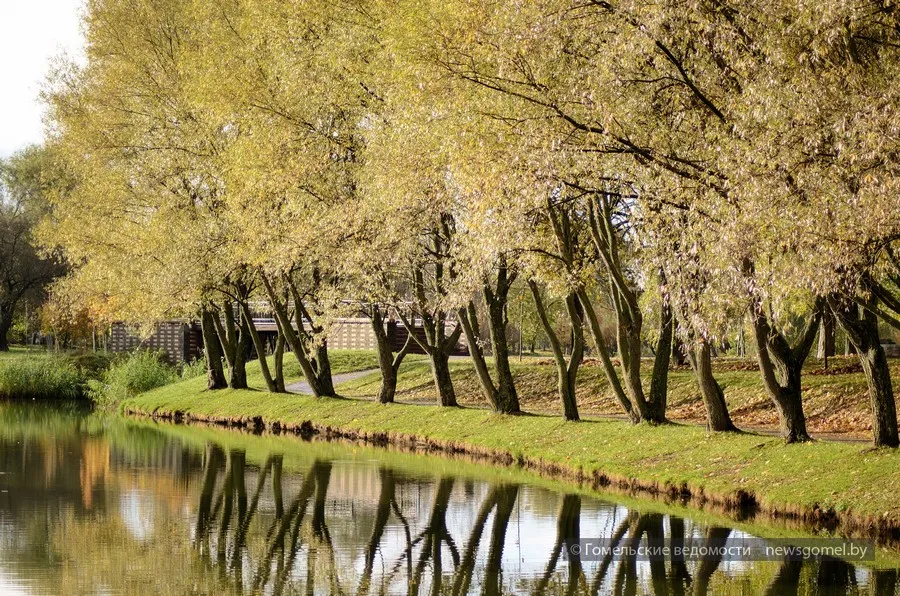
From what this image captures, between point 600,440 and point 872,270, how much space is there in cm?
1076

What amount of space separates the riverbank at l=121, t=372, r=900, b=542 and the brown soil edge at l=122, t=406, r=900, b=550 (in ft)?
0.08

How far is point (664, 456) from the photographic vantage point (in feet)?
79.0

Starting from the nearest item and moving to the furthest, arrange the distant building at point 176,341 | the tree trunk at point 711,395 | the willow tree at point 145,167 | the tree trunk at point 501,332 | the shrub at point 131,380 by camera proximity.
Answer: the tree trunk at point 711,395, the tree trunk at point 501,332, the willow tree at point 145,167, the shrub at point 131,380, the distant building at point 176,341

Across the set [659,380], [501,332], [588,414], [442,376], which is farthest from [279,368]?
[659,380]

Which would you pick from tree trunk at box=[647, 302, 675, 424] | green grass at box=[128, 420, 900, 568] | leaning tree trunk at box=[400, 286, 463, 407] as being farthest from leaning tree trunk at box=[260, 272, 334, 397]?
tree trunk at box=[647, 302, 675, 424]

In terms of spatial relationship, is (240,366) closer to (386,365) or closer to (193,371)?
(193,371)

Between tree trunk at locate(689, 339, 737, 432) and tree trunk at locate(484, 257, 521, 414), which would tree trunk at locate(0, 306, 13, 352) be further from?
tree trunk at locate(689, 339, 737, 432)

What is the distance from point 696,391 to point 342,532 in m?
19.1

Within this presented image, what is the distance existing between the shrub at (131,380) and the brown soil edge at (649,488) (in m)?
14.2


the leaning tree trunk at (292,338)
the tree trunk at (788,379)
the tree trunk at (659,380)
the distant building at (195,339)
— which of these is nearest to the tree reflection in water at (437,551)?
the tree trunk at (788,379)

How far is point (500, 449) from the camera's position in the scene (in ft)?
95.1

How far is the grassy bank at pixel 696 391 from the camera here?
29.7 metres

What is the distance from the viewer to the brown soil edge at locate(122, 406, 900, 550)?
17969 mm

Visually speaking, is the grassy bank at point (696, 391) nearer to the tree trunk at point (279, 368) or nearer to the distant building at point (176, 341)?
the tree trunk at point (279, 368)
